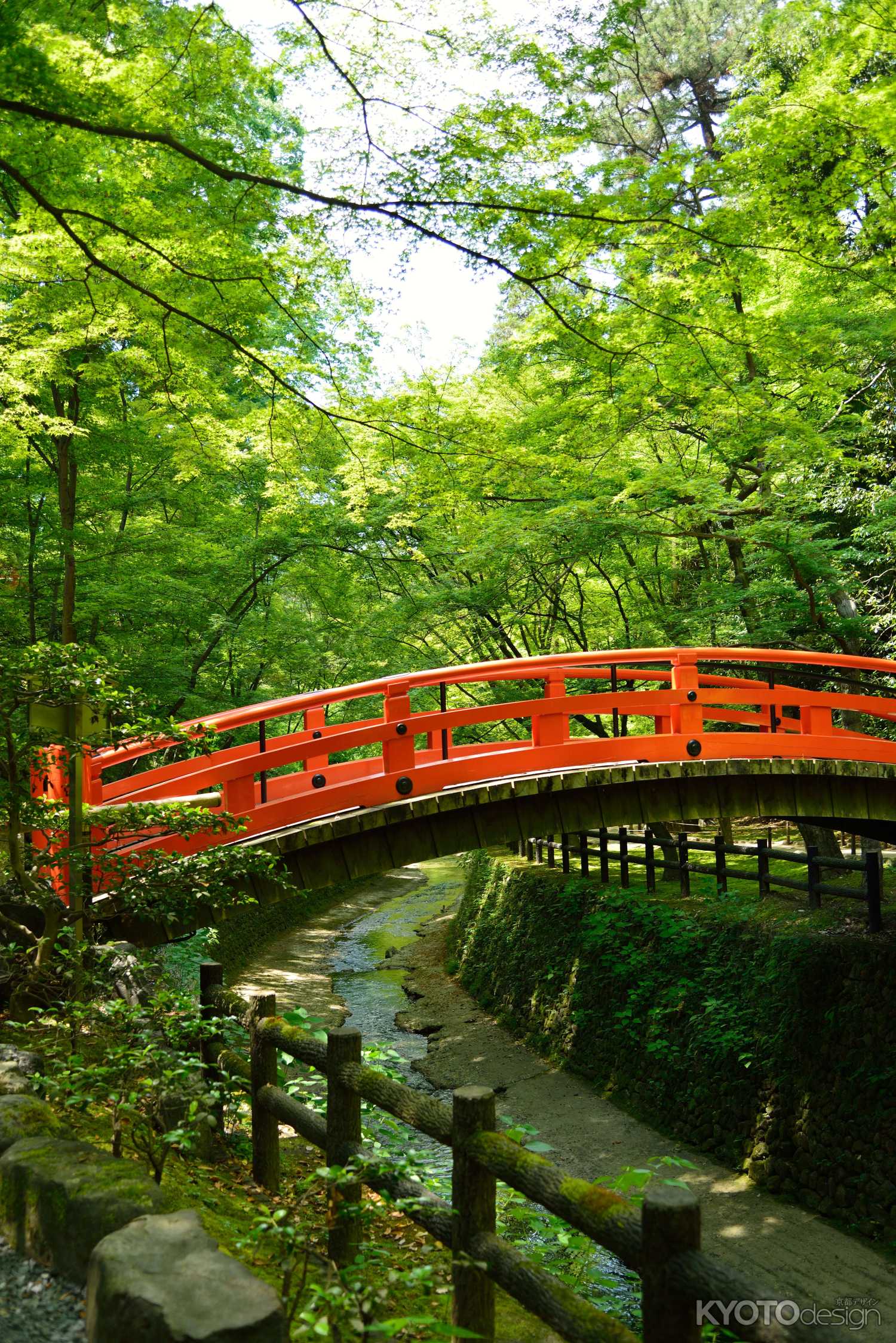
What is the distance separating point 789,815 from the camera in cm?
919

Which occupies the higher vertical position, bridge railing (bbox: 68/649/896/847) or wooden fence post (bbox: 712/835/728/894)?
bridge railing (bbox: 68/649/896/847)

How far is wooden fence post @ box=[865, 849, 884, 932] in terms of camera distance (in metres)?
9.48

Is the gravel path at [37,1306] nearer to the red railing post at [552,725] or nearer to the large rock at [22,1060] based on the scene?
the large rock at [22,1060]

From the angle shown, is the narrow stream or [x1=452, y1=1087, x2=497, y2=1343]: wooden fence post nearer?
[x1=452, y1=1087, x2=497, y2=1343]: wooden fence post

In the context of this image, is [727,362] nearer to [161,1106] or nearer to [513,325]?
[161,1106]

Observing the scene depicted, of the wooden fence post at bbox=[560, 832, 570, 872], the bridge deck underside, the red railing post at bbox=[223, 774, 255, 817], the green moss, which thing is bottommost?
the wooden fence post at bbox=[560, 832, 570, 872]

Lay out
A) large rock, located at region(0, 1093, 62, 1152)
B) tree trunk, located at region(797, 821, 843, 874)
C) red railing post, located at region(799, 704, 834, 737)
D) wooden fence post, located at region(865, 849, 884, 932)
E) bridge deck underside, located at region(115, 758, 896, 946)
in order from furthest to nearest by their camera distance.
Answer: tree trunk, located at region(797, 821, 843, 874) → wooden fence post, located at region(865, 849, 884, 932) → red railing post, located at region(799, 704, 834, 737) → bridge deck underside, located at region(115, 758, 896, 946) → large rock, located at region(0, 1093, 62, 1152)

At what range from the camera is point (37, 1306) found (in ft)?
9.23

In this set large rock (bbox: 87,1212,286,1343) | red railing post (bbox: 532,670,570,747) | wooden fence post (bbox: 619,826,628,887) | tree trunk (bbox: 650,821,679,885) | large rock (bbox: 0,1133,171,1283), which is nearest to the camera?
large rock (bbox: 87,1212,286,1343)

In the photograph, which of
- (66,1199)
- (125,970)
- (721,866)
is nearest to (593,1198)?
(66,1199)

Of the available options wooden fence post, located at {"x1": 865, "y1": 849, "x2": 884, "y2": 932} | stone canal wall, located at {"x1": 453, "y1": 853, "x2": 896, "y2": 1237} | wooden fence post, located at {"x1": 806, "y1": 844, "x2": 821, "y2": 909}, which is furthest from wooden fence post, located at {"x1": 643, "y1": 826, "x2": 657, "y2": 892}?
wooden fence post, located at {"x1": 865, "y1": 849, "x2": 884, "y2": 932}

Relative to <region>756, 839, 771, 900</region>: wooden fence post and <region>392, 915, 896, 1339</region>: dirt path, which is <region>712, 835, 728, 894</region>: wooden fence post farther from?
<region>392, 915, 896, 1339</region>: dirt path

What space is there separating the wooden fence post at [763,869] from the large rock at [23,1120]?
31.6 feet

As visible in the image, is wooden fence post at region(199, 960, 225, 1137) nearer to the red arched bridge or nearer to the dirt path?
the red arched bridge
